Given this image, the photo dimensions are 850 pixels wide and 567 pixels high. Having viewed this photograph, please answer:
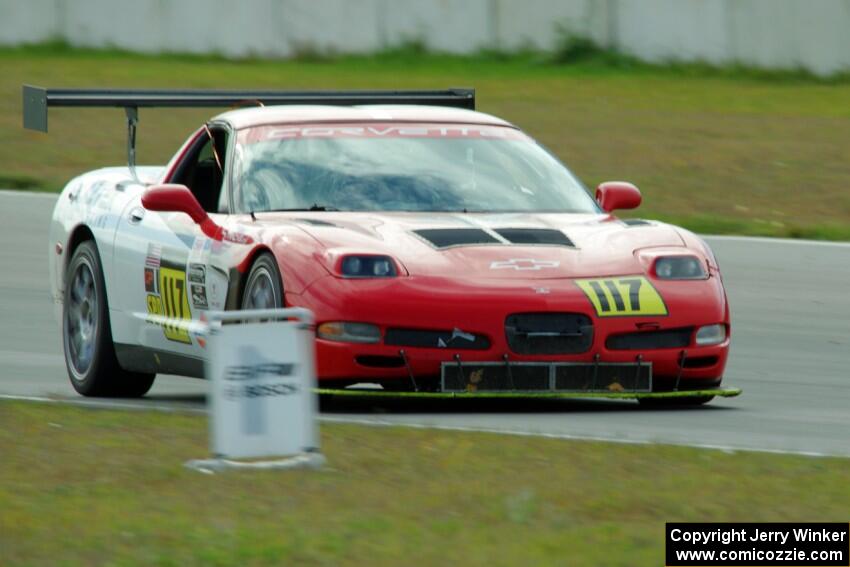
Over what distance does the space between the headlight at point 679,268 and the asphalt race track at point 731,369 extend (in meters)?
0.57

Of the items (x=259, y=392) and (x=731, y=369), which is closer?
(x=259, y=392)

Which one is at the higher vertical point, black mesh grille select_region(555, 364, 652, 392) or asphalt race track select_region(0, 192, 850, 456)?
black mesh grille select_region(555, 364, 652, 392)

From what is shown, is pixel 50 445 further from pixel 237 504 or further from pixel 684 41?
pixel 684 41

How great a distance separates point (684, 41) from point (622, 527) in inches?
667

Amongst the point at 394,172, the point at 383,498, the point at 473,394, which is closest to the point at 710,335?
the point at 473,394

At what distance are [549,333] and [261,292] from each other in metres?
1.23

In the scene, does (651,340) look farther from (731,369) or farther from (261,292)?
(731,369)

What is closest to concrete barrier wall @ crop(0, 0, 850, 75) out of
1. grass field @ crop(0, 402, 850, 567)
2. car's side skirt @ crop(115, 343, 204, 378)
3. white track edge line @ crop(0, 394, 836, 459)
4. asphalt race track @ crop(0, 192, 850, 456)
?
asphalt race track @ crop(0, 192, 850, 456)

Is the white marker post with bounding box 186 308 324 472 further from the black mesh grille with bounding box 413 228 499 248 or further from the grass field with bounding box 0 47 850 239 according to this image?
the grass field with bounding box 0 47 850 239

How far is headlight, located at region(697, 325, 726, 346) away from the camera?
8305 millimetres

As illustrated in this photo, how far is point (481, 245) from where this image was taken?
27.2 ft

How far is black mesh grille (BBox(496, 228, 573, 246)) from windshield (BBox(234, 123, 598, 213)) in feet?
1.67

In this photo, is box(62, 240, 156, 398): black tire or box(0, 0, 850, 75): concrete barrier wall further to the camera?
box(0, 0, 850, 75): concrete barrier wall

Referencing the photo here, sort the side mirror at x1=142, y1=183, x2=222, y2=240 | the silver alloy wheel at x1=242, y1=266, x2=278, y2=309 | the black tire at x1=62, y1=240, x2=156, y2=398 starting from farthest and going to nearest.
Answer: the black tire at x1=62, y1=240, x2=156, y2=398, the side mirror at x1=142, y1=183, x2=222, y2=240, the silver alloy wheel at x1=242, y1=266, x2=278, y2=309
